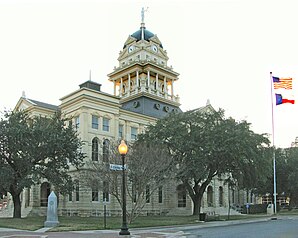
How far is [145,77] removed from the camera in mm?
69438

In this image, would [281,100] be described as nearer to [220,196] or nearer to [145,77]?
[220,196]

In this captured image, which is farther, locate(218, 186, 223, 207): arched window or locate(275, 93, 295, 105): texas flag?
locate(218, 186, 223, 207): arched window

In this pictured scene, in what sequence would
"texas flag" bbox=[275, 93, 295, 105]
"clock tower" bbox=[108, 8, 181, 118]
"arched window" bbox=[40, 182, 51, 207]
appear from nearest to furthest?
"texas flag" bbox=[275, 93, 295, 105]
"arched window" bbox=[40, 182, 51, 207]
"clock tower" bbox=[108, 8, 181, 118]

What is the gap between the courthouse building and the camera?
157ft

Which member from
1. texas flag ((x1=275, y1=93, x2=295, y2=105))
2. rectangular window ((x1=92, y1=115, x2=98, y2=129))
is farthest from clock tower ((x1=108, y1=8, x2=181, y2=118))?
texas flag ((x1=275, y1=93, x2=295, y2=105))

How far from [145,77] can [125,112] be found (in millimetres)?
16072

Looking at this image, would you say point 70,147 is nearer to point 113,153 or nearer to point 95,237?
point 113,153

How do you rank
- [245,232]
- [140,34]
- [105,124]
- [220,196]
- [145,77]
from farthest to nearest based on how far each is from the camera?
[140,34], [145,77], [220,196], [105,124], [245,232]

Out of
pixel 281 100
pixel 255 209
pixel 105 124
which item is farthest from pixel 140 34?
pixel 281 100

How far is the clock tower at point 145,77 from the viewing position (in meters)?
64.9

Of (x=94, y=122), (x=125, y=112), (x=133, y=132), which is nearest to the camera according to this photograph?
(x=94, y=122)

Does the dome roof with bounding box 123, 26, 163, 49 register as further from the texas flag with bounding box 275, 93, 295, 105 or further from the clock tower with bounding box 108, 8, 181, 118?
the texas flag with bounding box 275, 93, 295, 105

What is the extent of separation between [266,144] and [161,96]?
29.4 meters

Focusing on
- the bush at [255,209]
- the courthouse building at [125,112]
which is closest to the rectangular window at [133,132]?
the courthouse building at [125,112]
